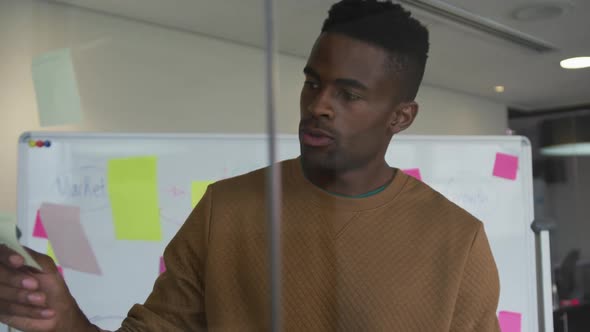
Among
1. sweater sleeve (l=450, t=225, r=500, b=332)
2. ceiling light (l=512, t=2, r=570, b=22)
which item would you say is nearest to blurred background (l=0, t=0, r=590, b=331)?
ceiling light (l=512, t=2, r=570, b=22)

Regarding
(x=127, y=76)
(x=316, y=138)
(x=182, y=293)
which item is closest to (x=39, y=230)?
(x=182, y=293)

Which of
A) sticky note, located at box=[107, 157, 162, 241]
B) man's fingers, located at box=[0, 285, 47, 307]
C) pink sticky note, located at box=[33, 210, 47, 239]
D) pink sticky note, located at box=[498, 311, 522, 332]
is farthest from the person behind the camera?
sticky note, located at box=[107, 157, 162, 241]

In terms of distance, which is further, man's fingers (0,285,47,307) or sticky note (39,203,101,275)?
sticky note (39,203,101,275)

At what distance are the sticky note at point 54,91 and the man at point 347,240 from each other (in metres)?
0.39

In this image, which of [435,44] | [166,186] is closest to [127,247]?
[166,186]

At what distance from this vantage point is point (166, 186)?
117cm

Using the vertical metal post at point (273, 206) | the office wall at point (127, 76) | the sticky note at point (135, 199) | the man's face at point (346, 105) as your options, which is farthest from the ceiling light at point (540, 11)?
the sticky note at point (135, 199)

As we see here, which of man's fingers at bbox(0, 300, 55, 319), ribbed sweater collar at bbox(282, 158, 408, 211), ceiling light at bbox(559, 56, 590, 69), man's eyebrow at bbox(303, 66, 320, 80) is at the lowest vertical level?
man's fingers at bbox(0, 300, 55, 319)

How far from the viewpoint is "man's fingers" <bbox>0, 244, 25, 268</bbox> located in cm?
64

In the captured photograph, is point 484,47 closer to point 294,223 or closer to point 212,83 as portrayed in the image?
point 294,223

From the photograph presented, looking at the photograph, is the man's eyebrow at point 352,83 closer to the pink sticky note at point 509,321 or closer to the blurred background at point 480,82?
the blurred background at point 480,82

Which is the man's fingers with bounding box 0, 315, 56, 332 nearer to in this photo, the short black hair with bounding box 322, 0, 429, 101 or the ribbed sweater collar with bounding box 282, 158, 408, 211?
the ribbed sweater collar with bounding box 282, 158, 408, 211

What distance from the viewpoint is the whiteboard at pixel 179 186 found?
870 mm

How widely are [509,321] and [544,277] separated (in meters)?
0.19
